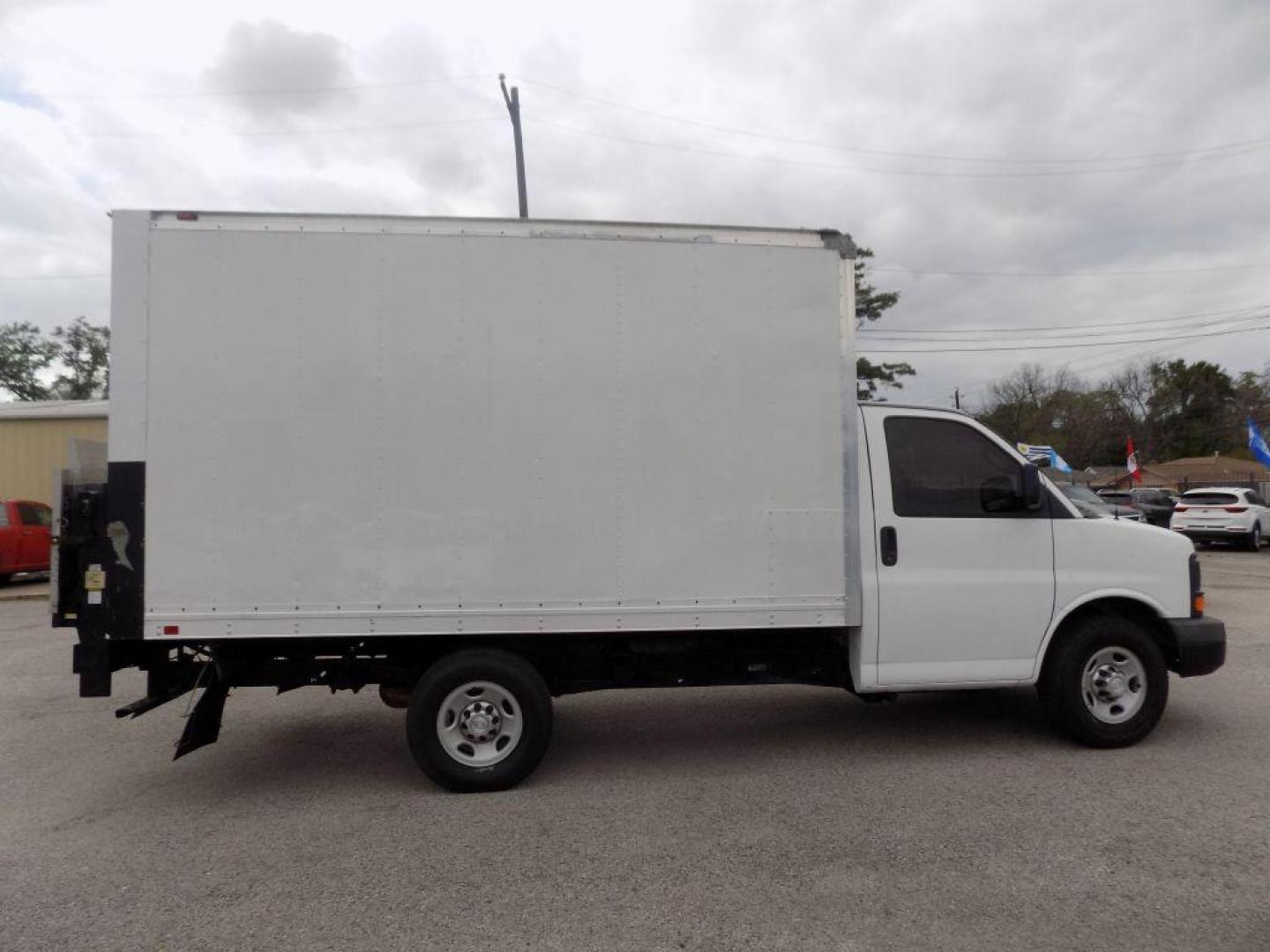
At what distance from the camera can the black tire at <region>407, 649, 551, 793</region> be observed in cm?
464

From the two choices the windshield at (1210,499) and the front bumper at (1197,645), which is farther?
the windshield at (1210,499)

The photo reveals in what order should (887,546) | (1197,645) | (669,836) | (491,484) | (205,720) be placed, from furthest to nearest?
(1197,645)
(887,546)
(205,720)
(491,484)
(669,836)

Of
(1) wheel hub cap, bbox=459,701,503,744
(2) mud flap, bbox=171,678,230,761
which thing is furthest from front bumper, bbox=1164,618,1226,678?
(2) mud flap, bbox=171,678,230,761

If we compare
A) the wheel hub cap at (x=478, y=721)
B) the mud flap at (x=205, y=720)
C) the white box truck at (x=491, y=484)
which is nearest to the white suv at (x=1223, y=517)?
the white box truck at (x=491, y=484)

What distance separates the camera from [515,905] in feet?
11.4

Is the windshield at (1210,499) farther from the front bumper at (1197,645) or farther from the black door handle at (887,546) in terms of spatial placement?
the black door handle at (887,546)

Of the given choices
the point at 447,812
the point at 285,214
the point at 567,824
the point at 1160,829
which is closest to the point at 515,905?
the point at 567,824

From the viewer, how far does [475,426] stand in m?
4.66

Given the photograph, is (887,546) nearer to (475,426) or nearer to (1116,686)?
(1116,686)

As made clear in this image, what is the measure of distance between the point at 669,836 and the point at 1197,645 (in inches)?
140

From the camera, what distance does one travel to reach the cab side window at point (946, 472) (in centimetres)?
509

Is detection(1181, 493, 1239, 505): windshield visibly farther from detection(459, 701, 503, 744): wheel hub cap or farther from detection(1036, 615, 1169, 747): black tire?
detection(459, 701, 503, 744): wheel hub cap

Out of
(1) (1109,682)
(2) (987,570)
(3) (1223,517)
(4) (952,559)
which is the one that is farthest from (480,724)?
(3) (1223,517)

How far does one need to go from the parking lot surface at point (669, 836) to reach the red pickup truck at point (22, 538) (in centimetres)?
1121
